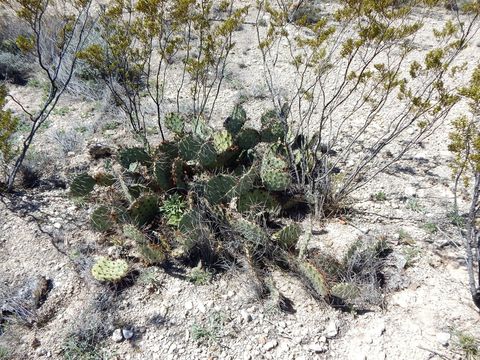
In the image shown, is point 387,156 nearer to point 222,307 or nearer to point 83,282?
point 222,307

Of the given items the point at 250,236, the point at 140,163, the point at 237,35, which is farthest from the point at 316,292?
the point at 237,35

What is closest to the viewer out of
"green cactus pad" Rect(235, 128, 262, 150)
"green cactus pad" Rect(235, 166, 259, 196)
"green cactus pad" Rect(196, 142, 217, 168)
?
"green cactus pad" Rect(235, 166, 259, 196)

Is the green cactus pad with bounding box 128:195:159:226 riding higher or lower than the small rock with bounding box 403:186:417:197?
higher

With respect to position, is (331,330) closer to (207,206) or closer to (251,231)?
(251,231)

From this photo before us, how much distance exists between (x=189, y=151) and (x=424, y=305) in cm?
240

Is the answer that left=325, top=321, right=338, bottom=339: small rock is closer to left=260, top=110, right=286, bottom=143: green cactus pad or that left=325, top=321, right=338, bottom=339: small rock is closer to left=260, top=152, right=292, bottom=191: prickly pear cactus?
left=260, top=152, right=292, bottom=191: prickly pear cactus

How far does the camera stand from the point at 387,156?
454cm

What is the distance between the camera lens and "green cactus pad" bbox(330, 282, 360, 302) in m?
2.71

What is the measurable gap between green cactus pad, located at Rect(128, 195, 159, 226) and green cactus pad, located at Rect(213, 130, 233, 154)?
865 mm

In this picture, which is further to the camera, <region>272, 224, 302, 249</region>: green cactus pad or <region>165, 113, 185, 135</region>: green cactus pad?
<region>165, 113, 185, 135</region>: green cactus pad

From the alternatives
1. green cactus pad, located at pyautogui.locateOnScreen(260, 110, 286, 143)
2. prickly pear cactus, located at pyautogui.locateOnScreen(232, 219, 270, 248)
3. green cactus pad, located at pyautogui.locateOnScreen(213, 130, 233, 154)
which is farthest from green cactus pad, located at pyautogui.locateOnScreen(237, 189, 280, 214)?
green cactus pad, located at pyautogui.locateOnScreen(260, 110, 286, 143)

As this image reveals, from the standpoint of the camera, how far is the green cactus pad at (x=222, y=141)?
3828 mm

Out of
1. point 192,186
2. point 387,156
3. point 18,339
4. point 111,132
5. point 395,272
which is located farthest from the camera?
point 111,132

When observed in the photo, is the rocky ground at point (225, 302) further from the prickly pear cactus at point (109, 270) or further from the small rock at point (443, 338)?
the prickly pear cactus at point (109, 270)
